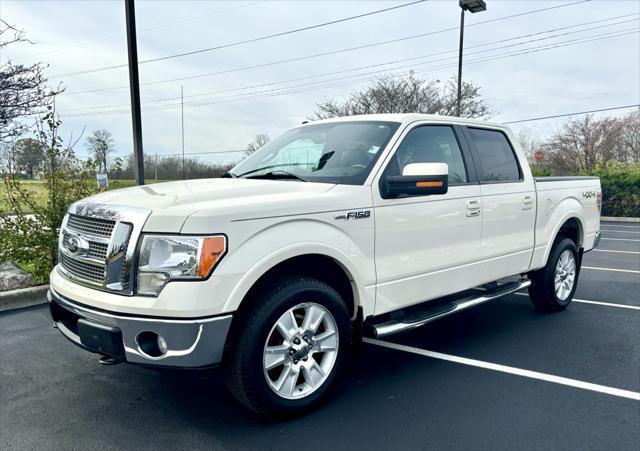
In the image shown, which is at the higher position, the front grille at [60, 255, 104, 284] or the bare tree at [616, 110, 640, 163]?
the bare tree at [616, 110, 640, 163]

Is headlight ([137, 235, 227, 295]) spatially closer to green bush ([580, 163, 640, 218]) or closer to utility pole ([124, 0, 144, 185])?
utility pole ([124, 0, 144, 185])

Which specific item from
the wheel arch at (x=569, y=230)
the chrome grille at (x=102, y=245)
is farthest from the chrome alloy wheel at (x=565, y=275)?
the chrome grille at (x=102, y=245)

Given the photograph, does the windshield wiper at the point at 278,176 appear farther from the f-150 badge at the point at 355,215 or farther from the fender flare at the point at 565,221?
the fender flare at the point at 565,221

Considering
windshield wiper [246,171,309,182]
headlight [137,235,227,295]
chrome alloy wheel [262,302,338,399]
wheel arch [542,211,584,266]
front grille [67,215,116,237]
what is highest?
windshield wiper [246,171,309,182]

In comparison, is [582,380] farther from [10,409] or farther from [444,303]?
[10,409]

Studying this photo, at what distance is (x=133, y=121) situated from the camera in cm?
748

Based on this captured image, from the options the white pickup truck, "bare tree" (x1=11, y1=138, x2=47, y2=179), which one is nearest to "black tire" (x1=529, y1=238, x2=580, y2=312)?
the white pickup truck

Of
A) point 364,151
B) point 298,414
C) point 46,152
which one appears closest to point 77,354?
point 298,414

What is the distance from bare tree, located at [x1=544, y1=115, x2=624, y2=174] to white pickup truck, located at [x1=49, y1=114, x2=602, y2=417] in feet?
122

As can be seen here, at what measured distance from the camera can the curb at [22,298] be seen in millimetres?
5625

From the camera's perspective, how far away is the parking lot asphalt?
2.88m

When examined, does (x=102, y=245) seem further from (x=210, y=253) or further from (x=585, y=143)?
(x=585, y=143)

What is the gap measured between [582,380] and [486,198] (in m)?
1.67

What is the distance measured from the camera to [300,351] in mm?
3070
